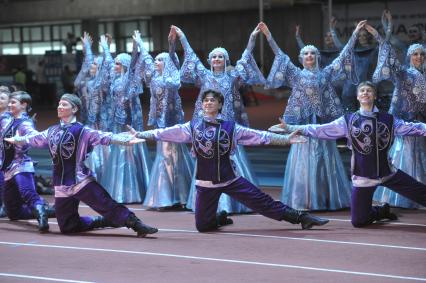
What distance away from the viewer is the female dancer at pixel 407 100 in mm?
8367

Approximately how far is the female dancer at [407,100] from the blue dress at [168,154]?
6.86 feet

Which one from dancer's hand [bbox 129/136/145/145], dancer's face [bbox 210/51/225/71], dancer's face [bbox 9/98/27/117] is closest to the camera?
dancer's hand [bbox 129/136/145/145]

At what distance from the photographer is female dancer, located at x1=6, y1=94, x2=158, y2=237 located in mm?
7273

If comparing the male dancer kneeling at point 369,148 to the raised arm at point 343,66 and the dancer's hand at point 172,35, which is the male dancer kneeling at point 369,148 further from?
the dancer's hand at point 172,35

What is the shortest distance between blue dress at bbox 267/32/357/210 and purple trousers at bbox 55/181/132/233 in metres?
2.09

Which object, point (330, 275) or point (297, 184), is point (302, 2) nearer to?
point (297, 184)

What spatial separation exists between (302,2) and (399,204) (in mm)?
19530

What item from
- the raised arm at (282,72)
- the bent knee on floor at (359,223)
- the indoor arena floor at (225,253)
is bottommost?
the indoor arena floor at (225,253)

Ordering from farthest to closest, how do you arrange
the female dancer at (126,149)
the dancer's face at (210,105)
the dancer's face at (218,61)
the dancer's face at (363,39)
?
the dancer's face at (363,39) < the female dancer at (126,149) < the dancer's face at (218,61) < the dancer's face at (210,105)

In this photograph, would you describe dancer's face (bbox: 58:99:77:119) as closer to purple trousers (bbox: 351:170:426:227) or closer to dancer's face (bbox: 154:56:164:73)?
dancer's face (bbox: 154:56:164:73)

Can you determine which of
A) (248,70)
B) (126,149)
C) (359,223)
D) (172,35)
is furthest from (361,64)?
(359,223)

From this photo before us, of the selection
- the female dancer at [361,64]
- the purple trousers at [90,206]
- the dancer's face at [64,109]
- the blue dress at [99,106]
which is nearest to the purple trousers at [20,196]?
the purple trousers at [90,206]

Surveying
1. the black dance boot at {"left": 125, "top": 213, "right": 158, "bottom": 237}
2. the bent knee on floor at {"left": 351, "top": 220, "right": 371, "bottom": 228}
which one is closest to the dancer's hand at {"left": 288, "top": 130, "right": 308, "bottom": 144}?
the bent knee on floor at {"left": 351, "top": 220, "right": 371, "bottom": 228}

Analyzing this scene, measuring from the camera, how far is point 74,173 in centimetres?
738
